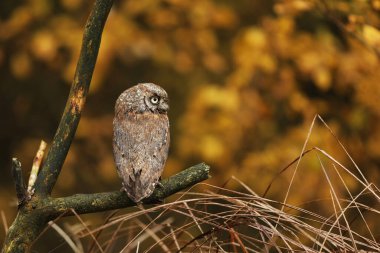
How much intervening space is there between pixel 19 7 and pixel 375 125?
323 centimetres

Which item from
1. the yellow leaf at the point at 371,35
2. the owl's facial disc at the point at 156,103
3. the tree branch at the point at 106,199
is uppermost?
the owl's facial disc at the point at 156,103

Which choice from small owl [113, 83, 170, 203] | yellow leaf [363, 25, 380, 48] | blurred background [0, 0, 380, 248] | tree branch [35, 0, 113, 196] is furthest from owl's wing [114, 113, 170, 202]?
blurred background [0, 0, 380, 248]

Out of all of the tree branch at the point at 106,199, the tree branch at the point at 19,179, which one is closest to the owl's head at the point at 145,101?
the tree branch at the point at 106,199

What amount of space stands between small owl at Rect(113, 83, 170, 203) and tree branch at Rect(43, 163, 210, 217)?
7 cm

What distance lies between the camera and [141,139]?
2492mm

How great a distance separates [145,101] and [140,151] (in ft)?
0.76

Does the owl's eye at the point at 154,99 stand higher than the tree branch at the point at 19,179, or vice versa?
the owl's eye at the point at 154,99

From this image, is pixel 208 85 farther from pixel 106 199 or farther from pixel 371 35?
pixel 106 199

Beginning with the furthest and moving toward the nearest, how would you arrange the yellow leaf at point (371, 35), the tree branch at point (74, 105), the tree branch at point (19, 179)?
the yellow leaf at point (371, 35) < the tree branch at point (74, 105) < the tree branch at point (19, 179)

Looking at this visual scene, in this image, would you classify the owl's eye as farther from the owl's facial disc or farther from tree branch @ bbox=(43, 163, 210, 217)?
tree branch @ bbox=(43, 163, 210, 217)

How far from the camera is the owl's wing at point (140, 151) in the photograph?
2324 mm

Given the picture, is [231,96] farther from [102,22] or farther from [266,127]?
[102,22]

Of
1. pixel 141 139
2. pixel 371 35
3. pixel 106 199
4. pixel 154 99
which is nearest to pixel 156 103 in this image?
pixel 154 99

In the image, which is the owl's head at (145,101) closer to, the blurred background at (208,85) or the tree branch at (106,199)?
the tree branch at (106,199)
